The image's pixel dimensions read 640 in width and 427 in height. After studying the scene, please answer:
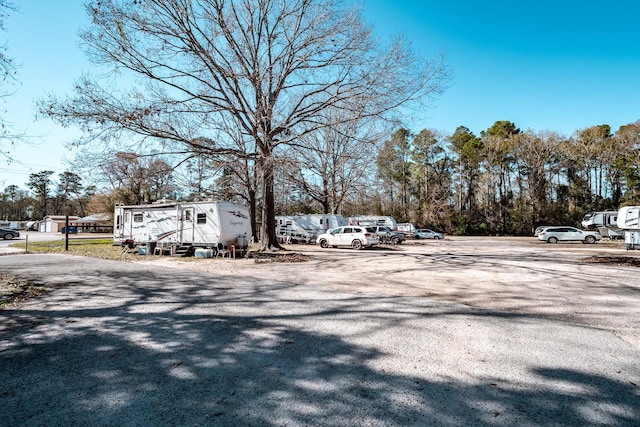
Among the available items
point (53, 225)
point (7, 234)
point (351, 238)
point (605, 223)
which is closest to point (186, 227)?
point (351, 238)

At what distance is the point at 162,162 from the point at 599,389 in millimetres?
16727

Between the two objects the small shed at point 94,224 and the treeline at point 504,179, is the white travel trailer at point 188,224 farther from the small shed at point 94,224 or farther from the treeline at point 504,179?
the small shed at point 94,224

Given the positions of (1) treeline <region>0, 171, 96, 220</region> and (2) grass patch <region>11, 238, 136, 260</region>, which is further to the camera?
(1) treeline <region>0, 171, 96, 220</region>

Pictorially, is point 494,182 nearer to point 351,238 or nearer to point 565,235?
point 565,235

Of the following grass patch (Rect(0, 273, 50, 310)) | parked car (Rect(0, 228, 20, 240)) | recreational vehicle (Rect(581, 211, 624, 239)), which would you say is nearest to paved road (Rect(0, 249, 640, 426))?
grass patch (Rect(0, 273, 50, 310))

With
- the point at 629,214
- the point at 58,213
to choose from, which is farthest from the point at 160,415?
the point at 58,213

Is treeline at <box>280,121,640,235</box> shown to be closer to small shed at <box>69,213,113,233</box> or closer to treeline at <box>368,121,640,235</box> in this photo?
treeline at <box>368,121,640,235</box>

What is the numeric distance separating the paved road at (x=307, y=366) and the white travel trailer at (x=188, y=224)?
32.9 ft

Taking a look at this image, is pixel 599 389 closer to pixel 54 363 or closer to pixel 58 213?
pixel 54 363

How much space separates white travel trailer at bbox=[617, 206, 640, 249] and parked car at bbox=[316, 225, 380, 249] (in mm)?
14286

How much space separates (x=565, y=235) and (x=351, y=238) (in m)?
21.1

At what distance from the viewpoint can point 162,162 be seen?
627 inches

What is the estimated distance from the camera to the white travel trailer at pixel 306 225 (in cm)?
2692

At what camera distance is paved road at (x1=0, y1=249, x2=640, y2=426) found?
9.08 ft
